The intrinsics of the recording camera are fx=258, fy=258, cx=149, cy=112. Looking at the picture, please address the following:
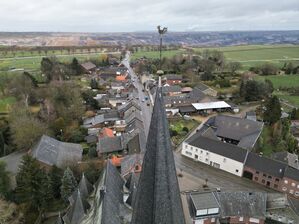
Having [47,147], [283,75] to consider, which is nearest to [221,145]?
[47,147]

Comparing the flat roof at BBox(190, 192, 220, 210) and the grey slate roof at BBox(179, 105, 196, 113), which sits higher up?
the grey slate roof at BBox(179, 105, 196, 113)

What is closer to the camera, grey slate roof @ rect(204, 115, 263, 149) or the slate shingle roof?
grey slate roof @ rect(204, 115, 263, 149)

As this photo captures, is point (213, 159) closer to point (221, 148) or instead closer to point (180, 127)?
point (221, 148)

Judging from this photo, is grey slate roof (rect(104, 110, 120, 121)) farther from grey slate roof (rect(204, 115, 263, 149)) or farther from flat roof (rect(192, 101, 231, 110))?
flat roof (rect(192, 101, 231, 110))

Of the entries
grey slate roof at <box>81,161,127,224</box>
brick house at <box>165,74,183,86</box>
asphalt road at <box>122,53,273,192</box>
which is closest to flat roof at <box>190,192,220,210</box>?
asphalt road at <box>122,53,273,192</box>

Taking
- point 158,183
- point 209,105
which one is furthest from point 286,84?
point 158,183

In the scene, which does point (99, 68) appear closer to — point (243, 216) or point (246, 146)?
point (246, 146)
